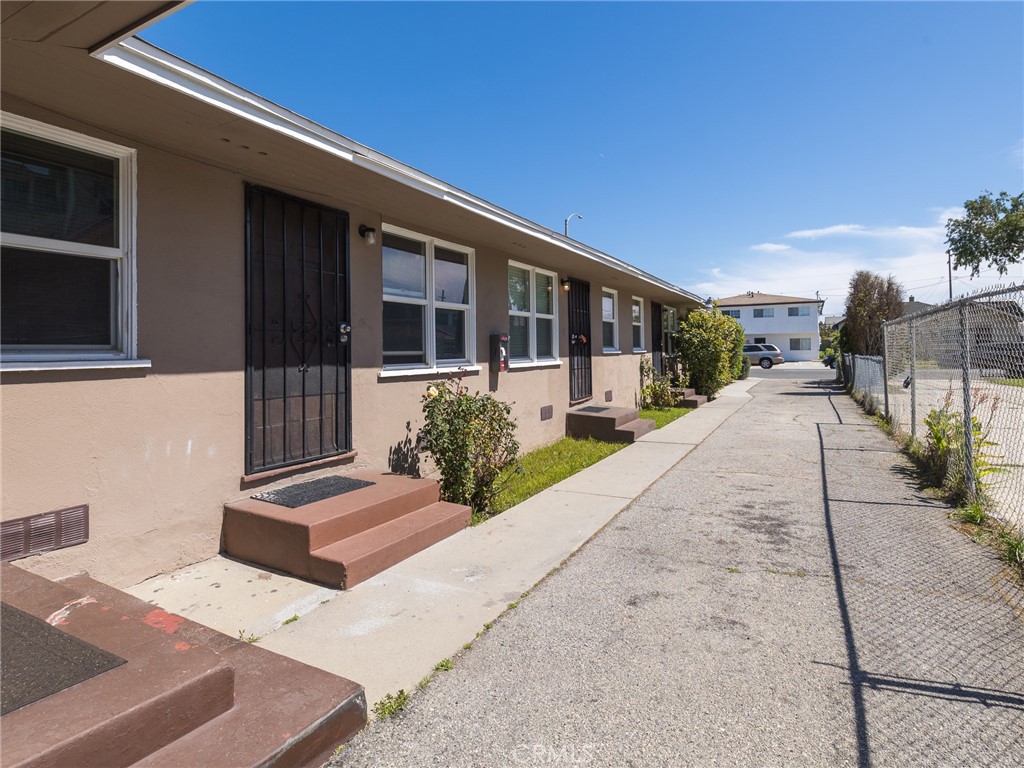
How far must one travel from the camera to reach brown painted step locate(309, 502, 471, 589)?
3.48 metres

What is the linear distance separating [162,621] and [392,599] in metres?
1.26

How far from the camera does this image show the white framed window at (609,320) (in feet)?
36.3

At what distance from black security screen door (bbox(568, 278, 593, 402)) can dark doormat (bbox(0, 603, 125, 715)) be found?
7634mm

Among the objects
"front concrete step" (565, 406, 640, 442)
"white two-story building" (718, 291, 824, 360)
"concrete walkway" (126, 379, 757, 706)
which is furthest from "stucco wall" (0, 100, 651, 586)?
"white two-story building" (718, 291, 824, 360)

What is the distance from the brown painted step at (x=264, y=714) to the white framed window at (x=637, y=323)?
11.1 meters

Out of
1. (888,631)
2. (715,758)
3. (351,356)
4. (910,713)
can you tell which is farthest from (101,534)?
(888,631)

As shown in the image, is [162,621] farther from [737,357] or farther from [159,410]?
[737,357]

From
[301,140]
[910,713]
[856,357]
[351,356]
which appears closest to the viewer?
[910,713]

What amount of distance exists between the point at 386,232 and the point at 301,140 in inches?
76.7

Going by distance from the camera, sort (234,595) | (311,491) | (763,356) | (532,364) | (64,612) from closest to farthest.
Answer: (64,612)
(234,595)
(311,491)
(532,364)
(763,356)

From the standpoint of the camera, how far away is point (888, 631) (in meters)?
2.90

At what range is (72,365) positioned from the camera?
10.3 feet

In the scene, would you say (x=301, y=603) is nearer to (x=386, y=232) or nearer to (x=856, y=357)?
(x=386, y=232)

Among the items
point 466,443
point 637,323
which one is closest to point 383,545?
point 466,443
